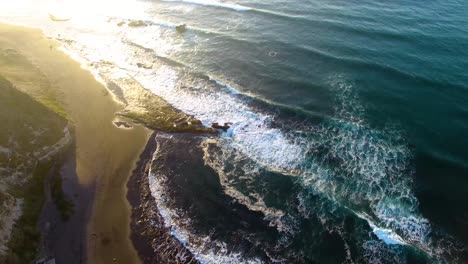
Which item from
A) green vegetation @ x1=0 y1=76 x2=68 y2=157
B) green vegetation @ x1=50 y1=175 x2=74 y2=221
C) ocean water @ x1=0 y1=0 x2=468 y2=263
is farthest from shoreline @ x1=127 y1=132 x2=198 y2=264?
green vegetation @ x1=0 y1=76 x2=68 y2=157

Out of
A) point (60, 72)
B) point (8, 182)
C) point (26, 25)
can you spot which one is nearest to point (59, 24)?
point (26, 25)

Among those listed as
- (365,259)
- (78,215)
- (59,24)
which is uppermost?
(59,24)

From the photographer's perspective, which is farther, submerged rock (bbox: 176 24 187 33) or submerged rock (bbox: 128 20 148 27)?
submerged rock (bbox: 128 20 148 27)

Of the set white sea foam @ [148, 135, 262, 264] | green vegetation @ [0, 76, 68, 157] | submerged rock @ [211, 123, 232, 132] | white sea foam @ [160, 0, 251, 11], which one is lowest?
white sea foam @ [148, 135, 262, 264]

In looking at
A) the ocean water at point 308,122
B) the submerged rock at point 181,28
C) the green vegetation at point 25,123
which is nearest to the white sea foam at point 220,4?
the ocean water at point 308,122

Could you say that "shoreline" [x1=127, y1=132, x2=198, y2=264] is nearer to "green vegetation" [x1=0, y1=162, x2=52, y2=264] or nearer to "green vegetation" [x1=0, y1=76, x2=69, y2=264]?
"green vegetation" [x1=0, y1=76, x2=69, y2=264]

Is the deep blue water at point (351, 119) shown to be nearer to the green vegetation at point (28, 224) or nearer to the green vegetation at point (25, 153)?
the green vegetation at point (28, 224)

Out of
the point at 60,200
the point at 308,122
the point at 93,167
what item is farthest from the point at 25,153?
the point at 308,122

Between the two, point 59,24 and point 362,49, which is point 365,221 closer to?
point 362,49
